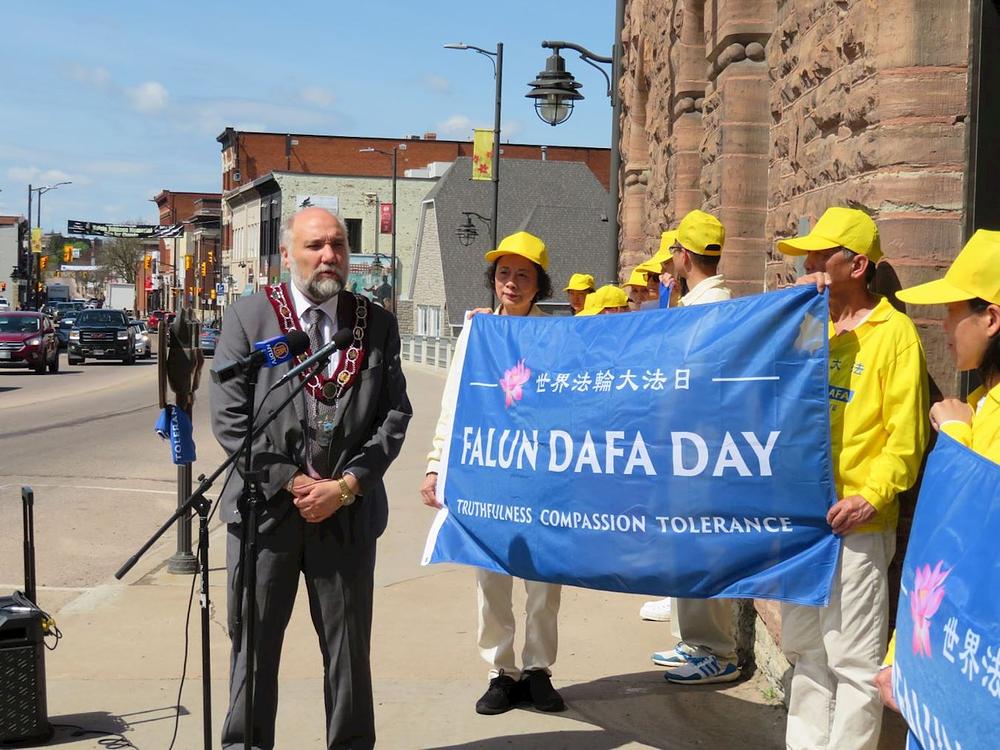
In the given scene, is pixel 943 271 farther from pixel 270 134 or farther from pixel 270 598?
pixel 270 134

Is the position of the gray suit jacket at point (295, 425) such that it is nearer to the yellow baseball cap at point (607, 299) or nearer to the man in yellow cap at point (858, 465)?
the man in yellow cap at point (858, 465)

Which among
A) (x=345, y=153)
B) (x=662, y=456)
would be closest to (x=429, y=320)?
(x=345, y=153)

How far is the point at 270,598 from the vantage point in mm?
4617

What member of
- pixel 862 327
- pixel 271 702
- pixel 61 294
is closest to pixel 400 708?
pixel 271 702

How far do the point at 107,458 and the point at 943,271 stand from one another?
13.7 meters

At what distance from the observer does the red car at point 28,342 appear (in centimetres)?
3866

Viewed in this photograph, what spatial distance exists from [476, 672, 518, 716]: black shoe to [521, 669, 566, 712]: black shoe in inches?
3.3

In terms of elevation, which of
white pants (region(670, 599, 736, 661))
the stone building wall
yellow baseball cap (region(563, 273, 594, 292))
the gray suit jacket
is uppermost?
the stone building wall

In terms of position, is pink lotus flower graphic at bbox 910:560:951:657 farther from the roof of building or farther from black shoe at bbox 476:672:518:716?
the roof of building

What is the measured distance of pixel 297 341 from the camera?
167 inches

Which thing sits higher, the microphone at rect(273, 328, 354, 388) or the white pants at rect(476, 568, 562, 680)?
the microphone at rect(273, 328, 354, 388)

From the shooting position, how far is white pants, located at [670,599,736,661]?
6.30 metres

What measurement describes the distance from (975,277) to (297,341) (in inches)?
84.5

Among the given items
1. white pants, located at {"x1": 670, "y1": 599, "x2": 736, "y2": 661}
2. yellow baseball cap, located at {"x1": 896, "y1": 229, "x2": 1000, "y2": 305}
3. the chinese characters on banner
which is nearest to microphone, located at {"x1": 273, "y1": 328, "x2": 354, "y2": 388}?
yellow baseball cap, located at {"x1": 896, "y1": 229, "x2": 1000, "y2": 305}
